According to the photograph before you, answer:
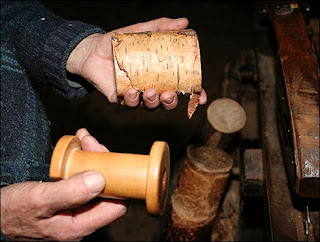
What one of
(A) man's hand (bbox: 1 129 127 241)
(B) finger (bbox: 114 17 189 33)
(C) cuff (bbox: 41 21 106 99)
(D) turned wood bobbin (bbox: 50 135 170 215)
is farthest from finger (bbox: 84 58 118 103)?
(D) turned wood bobbin (bbox: 50 135 170 215)

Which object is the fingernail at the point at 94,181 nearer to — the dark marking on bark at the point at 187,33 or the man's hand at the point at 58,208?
the man's hand at the point at 58,208

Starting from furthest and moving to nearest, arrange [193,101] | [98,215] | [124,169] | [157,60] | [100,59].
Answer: [100,59] → [193,101] → [157,60] → [98,215] → [124,169]

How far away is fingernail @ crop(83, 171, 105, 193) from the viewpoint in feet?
3.32

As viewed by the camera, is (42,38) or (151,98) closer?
(151,98)

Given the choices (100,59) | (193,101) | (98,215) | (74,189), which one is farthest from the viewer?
(100,59)

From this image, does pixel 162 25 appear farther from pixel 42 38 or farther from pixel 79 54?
pixel 42 38

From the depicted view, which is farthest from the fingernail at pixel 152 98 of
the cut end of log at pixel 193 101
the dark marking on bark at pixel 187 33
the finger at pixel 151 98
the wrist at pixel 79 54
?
the wrist at pixel 79 54

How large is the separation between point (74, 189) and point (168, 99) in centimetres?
64

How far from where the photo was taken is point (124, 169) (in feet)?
3.63

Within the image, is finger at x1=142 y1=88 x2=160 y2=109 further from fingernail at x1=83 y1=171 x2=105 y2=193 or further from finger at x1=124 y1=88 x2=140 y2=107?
fingernail at x1=83 y1=171 x2=105 y2=193

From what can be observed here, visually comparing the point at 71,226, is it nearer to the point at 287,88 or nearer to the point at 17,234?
the point at 17,234

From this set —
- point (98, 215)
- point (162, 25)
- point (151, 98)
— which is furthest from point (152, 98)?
point (98, 215)

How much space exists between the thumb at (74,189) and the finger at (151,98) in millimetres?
511

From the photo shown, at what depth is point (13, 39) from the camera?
66.2 inches
